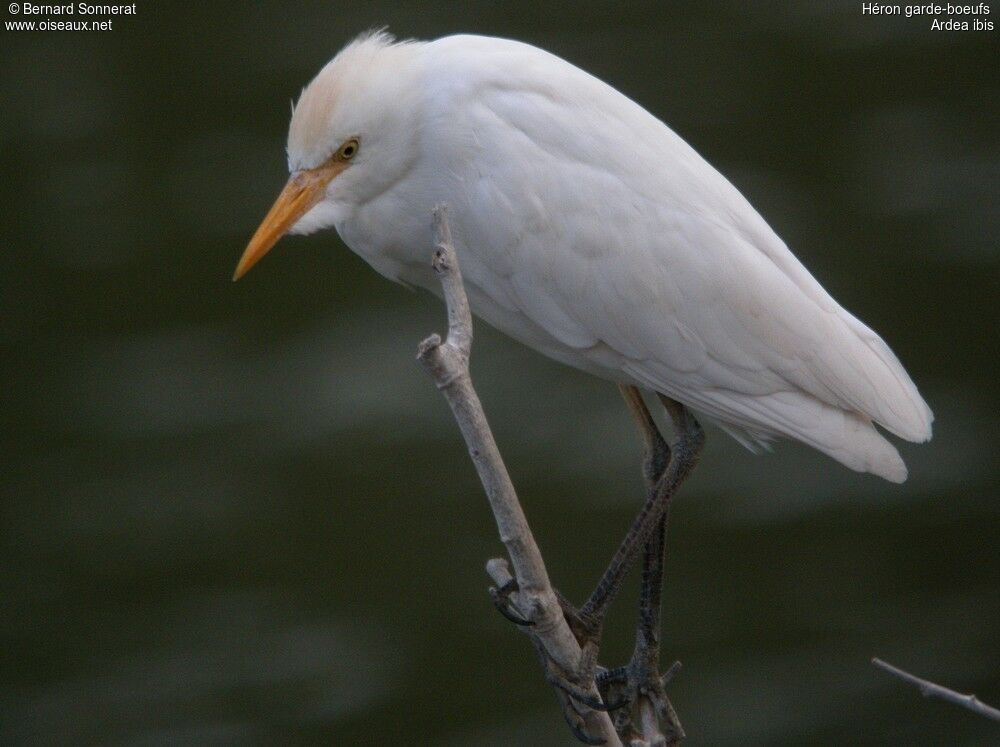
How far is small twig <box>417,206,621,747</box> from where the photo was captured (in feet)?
7.28

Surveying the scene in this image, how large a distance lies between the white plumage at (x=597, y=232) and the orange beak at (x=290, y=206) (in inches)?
0.6

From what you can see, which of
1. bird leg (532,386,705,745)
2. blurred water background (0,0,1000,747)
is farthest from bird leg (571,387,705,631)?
blurred water background (0,0,1000,747)

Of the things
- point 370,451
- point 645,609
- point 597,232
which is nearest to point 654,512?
point 645,609

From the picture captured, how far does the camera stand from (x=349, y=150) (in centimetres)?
289

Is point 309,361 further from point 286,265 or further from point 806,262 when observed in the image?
point 806,262

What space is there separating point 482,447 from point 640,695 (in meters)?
0.98

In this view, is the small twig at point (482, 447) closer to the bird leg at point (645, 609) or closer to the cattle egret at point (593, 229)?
the bird leg at point (645, 609)

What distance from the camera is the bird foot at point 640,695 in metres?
3.04

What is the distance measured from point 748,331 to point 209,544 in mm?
4689

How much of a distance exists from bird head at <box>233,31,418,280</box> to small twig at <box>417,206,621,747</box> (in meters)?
0.56

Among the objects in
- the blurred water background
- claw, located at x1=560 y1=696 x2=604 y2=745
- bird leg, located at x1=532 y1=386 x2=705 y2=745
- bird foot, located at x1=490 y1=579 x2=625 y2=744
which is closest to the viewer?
bird foot, located at x1=490 y1=579 x2=625 y2=744

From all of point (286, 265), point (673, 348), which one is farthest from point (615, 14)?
point (673, 348)

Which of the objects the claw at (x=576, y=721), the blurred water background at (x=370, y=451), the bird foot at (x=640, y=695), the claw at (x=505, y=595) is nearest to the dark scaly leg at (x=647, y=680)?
the bird foot at (x=640, y=695)

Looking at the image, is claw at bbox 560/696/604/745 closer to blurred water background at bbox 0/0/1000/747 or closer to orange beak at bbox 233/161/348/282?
orange beak at bbox 233/161/348/282
